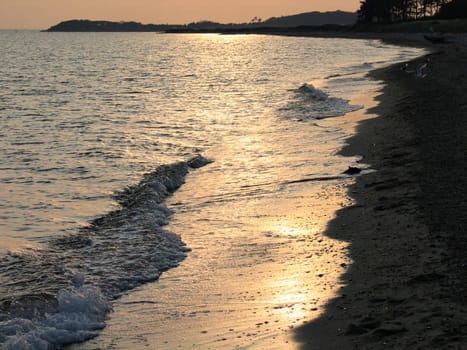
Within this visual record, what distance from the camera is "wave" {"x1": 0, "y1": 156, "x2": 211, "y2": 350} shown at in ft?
23.9

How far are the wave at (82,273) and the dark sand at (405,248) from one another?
2.56 m

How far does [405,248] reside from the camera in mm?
8727

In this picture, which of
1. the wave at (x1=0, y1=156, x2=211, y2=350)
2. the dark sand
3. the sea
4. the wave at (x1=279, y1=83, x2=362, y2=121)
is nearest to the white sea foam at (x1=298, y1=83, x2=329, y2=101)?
the wave at (x1=279, y1=83, x2=362, y2=121)

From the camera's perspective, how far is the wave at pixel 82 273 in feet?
23.9

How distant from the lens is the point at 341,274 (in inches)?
329

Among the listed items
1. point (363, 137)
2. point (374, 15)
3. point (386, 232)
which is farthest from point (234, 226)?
point (374, 15)

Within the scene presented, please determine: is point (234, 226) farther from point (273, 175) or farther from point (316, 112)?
point (316, 112)

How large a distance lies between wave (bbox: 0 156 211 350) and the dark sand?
8.40 ft

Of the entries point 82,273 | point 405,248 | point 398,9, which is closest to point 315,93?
point 405,248

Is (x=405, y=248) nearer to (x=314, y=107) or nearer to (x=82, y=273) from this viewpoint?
(x=82, y=273)

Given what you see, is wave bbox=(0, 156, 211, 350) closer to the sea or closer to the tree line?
the sea

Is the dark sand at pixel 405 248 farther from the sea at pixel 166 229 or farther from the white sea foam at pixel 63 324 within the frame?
the white sea foam at pixel 63 324

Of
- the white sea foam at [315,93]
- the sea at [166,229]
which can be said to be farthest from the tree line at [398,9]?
the sea at [166,229]

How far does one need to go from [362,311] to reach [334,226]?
12.0 ft
